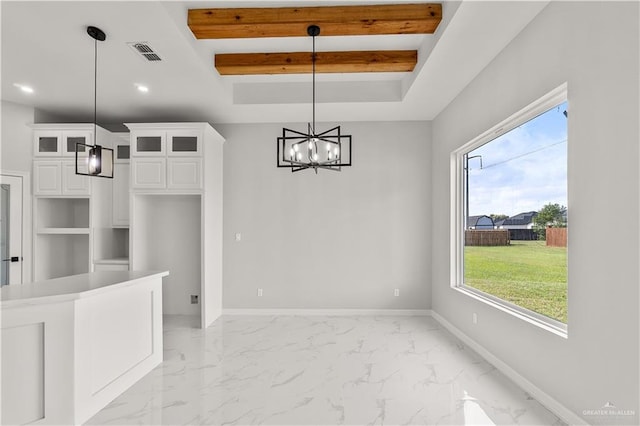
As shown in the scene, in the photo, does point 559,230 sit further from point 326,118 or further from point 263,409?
point 326,118

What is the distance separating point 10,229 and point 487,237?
5.79 m

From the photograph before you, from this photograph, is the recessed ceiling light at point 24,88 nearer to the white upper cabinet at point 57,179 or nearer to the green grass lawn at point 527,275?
the white upper cabinet at point 57,179

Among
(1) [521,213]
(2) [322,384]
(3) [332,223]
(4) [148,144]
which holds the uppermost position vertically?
(4) [148,144]

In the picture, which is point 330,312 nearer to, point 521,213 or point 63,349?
point 521,213

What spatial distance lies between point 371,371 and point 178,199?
361cm

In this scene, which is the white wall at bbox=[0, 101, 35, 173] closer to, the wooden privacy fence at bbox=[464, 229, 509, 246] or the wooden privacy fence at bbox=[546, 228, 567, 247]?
the wooden privacy fence at bbox=[464, 229, 509, 246]

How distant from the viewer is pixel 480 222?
391 cm

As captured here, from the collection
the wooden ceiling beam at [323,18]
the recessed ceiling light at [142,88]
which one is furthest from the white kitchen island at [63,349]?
the wooden ceiling beam at [323,18]

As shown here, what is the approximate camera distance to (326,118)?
16.3 feet

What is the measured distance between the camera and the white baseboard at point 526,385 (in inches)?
89.2

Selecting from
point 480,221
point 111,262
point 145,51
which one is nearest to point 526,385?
point 480,221

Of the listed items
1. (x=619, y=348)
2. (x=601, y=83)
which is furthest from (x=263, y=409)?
(x=601, y=83)

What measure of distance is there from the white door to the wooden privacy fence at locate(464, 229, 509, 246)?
5714mm

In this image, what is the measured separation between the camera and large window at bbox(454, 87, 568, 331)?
2.54 metres
